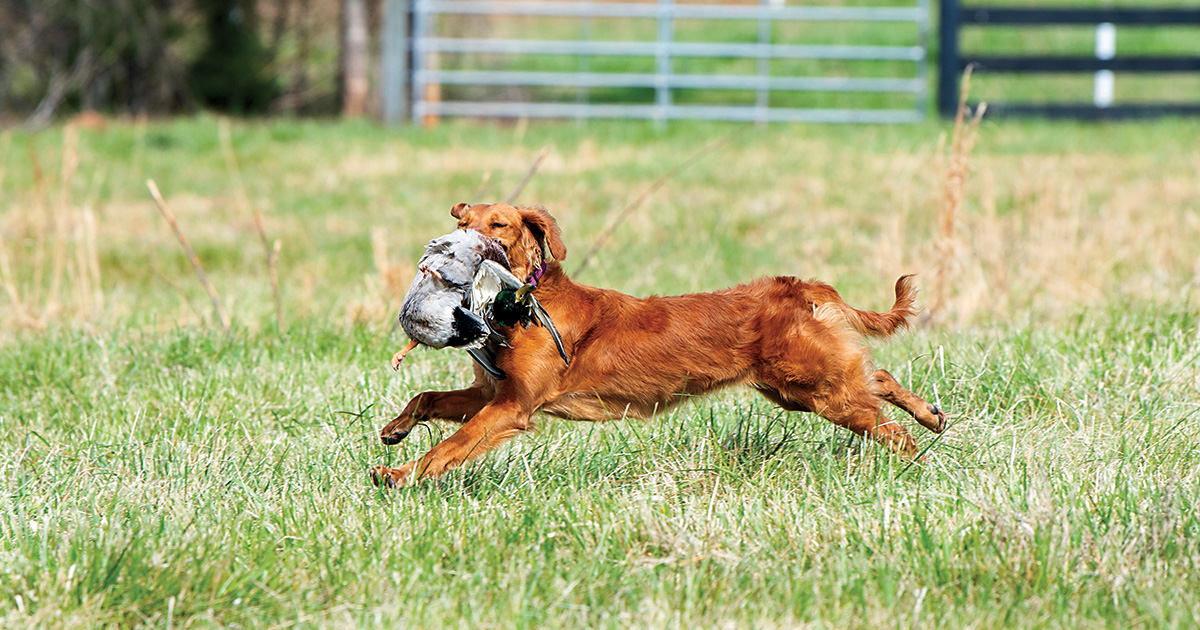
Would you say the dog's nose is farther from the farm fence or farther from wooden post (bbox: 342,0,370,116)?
wooden post (bbox: 342,0,370,116)

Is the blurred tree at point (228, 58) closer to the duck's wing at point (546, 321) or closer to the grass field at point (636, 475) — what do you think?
the grass field at point (636, 475)

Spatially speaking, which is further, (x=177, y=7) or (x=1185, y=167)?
(x=177, y=7)

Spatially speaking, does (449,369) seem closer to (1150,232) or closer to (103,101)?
(1150,232)

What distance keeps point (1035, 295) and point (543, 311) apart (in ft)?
12.7

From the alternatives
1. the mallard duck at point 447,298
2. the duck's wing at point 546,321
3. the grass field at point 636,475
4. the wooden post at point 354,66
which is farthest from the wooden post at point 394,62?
the mallard duck at point 447,298

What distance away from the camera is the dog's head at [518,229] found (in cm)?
326

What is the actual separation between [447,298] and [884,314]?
1.41 meters

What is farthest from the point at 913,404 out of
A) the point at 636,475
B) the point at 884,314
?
the point at 636,475

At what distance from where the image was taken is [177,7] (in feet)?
57.4

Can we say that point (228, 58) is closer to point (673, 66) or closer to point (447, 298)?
point (673, 66)

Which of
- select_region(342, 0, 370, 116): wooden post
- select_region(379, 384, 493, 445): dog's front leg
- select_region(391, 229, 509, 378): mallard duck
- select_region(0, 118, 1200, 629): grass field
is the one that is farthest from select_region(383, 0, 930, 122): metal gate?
select_region(391, 229, 509, 378): mallard duck

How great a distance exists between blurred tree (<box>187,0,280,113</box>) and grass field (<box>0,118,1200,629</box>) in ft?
35.1

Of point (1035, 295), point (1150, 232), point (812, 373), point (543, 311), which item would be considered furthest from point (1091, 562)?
point (1150, 232)

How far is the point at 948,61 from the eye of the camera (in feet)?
47.6
